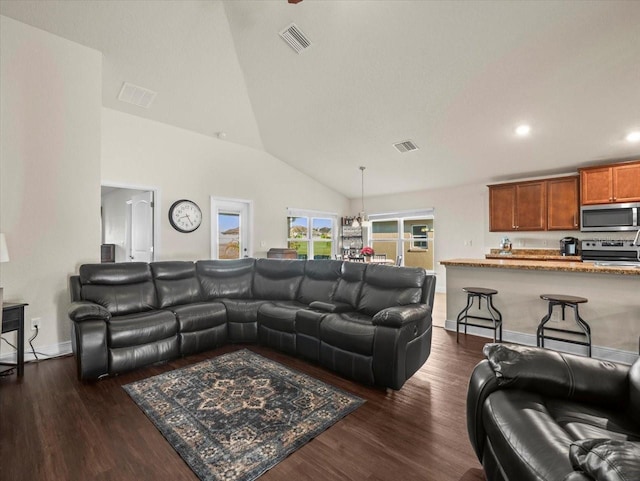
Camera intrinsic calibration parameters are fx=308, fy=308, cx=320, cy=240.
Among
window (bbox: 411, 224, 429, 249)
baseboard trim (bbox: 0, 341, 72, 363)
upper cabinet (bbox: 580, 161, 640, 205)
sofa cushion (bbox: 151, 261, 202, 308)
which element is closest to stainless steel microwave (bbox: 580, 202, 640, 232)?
upper cabinet (bbox: 580, 161, 640, 205)

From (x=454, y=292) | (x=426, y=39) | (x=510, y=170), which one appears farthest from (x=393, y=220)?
(x=426, y=39)

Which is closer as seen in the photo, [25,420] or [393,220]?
[25,420]

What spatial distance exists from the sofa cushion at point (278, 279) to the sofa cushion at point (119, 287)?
1296 millimetres

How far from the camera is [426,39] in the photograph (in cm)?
339

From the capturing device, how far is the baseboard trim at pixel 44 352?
3.14 m

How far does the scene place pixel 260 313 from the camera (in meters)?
3.60

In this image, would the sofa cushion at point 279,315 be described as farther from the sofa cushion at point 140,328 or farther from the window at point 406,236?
the window at point 406,236

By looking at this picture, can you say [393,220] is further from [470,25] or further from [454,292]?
[470,25]

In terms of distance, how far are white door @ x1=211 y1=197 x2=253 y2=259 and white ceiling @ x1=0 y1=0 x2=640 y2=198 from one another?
4.72ft

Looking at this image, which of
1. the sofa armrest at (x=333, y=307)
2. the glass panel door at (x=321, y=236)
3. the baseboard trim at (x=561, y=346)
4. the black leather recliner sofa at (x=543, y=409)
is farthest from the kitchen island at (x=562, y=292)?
the glass panel door at (x=321, y=236)

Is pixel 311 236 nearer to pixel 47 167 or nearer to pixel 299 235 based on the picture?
pixel 299 235

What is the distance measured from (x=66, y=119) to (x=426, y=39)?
4.14 metres

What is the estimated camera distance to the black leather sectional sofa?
2.63 metres

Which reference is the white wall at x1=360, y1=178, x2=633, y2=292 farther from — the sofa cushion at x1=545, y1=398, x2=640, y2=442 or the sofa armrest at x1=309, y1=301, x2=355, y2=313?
the sofa cushion at x1=545, y1=398, x2=640, y2=442
